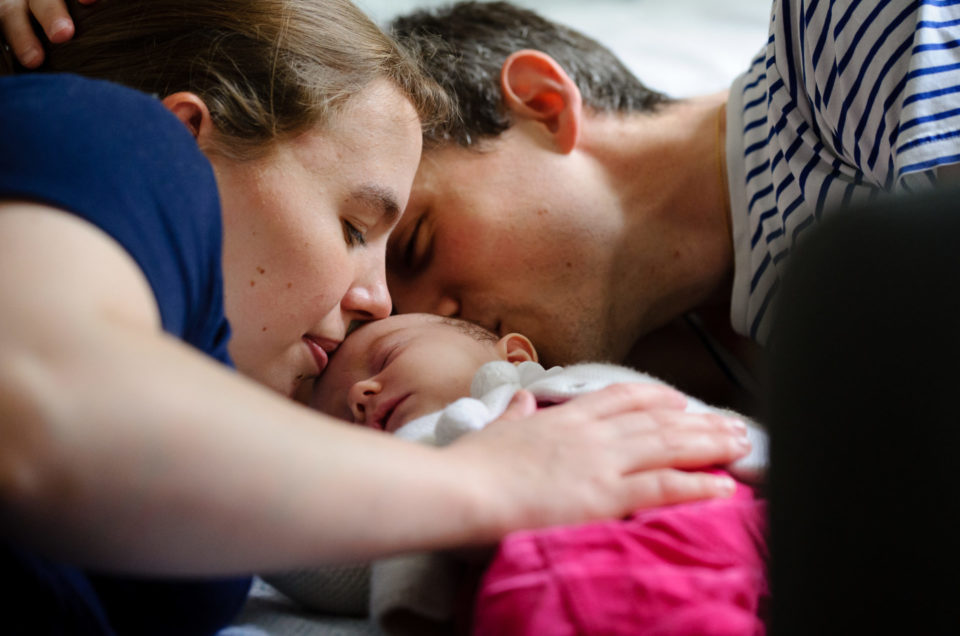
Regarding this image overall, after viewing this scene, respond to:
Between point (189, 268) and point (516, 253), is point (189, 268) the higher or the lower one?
the higher one

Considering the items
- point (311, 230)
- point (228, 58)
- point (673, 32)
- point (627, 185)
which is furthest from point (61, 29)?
point (673, 32)

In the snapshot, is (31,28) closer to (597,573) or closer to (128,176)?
(128,176)

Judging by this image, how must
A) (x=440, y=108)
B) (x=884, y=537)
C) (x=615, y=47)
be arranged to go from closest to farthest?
(x=884, y=537) < (x=440, y=108) < (x=615, y=47)

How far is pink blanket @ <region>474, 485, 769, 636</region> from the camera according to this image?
22.3 inches

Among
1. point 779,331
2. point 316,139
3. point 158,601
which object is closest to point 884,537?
point 779,331

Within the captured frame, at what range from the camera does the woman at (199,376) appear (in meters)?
0.47

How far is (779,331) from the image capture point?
16.4 inches

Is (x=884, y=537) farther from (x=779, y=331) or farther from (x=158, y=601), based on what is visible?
(x=158, y=601)

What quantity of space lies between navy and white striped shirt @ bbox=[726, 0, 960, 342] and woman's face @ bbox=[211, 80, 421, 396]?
509mm

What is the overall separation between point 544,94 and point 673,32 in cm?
78

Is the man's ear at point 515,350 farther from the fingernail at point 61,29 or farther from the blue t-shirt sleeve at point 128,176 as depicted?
the fingernail at point 61,29

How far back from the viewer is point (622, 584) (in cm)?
59

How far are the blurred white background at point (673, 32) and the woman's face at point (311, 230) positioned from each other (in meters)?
0.86

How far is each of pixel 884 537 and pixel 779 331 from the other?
0.10 meters
